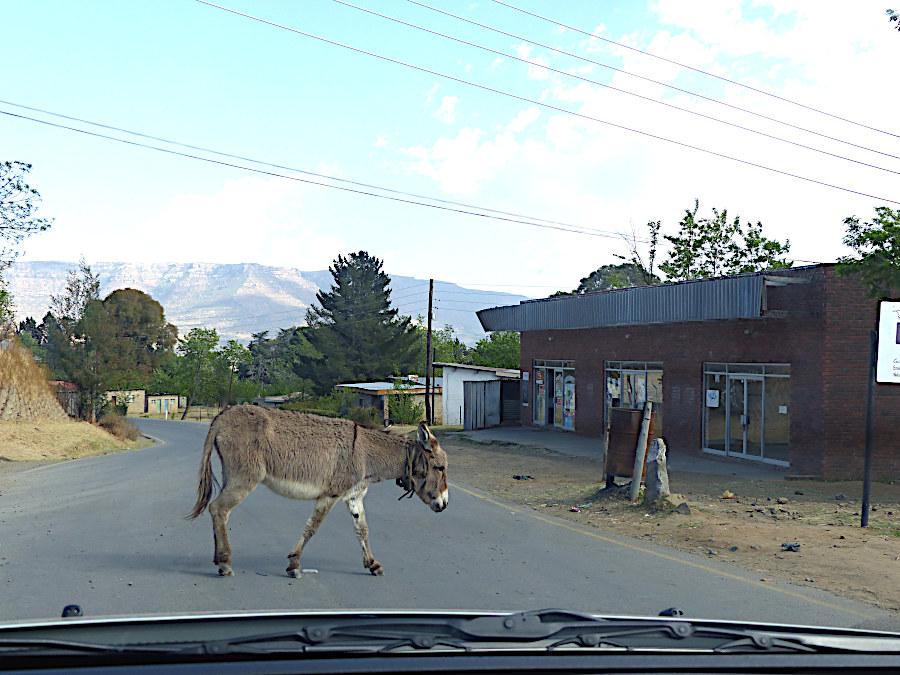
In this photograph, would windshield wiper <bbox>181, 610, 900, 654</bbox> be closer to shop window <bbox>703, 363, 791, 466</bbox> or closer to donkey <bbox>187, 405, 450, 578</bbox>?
donkey <bbox>187, 405, 450, 578</bbox>

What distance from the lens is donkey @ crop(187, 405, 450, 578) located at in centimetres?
680

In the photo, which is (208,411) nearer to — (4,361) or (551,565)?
(4,361)

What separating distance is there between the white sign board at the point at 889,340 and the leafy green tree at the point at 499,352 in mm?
51448

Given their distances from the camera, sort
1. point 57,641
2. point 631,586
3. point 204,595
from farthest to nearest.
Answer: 1. point 631,586
2. point 204,595
3. point 57,641

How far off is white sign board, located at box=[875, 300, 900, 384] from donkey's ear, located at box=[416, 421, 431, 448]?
32.1 feet

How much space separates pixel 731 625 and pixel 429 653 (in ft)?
4.52

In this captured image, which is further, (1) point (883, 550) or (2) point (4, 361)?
(2) point (4, 361)

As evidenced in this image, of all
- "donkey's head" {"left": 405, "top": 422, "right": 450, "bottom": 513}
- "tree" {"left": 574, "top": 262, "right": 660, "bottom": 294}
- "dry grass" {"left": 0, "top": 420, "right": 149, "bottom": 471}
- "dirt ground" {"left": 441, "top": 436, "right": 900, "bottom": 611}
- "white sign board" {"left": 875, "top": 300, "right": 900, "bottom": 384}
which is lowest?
"dry grass" {"left": 0, "top": 420, "right": 149, "bottom": 471}

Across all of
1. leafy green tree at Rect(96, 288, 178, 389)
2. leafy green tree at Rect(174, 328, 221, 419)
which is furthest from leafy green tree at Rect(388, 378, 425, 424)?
leafy green tree at Rect(96, 288, 178, 389)

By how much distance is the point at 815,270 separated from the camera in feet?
65.2

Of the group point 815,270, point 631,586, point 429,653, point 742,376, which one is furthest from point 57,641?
point 742,376

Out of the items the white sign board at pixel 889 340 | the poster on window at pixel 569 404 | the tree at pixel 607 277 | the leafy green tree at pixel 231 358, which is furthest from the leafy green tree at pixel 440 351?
the white sign board at pixel 889 340

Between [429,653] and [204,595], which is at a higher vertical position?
[429,653]

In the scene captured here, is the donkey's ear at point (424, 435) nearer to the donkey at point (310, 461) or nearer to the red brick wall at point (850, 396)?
the donkey at point (310, 461)
